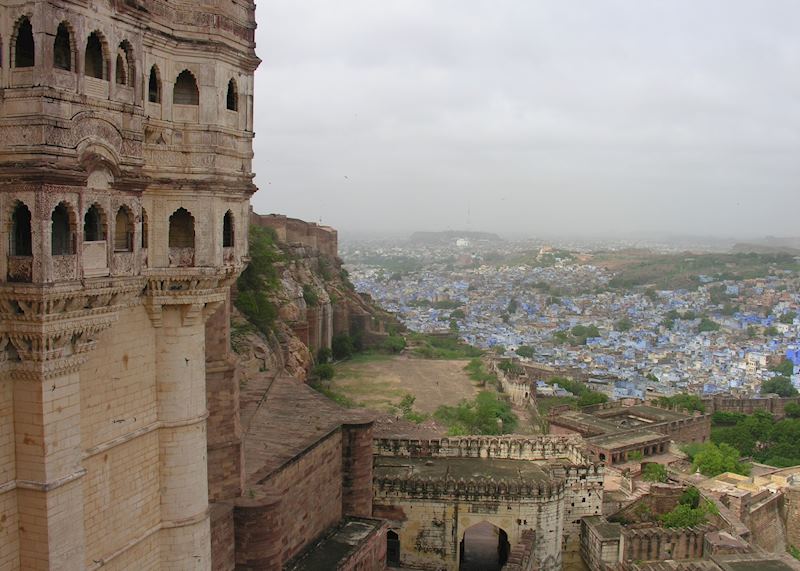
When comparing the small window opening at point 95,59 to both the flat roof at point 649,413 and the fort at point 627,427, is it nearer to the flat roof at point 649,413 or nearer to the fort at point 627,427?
the fort at point 627,427

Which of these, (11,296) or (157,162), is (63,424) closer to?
(11,296)

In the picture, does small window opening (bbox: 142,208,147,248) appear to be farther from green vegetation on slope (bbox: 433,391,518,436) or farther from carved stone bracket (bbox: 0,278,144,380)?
green vegetation on slope (bbox: 433,391,518,436)

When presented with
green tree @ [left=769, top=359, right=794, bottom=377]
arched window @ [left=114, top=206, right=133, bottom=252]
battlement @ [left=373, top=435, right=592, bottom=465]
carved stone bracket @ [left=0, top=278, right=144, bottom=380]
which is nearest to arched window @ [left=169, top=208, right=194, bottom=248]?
arched window @ [left=114, top=206, right=133, bottom=252]

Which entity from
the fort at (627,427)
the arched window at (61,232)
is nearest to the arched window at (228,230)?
the arched window at (61,232)

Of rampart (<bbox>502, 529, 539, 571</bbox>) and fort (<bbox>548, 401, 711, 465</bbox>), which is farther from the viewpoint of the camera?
fort (<bbox>548, 401, 711, 465</bbox>)

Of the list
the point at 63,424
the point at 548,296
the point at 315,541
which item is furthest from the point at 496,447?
the point at 548,296

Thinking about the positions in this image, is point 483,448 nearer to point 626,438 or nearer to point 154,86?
point 626,438

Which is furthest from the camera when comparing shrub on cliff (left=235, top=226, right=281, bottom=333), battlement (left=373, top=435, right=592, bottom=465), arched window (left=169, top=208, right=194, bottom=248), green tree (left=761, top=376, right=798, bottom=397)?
green tree (left=761, top=376, right=798, bottom=397)
